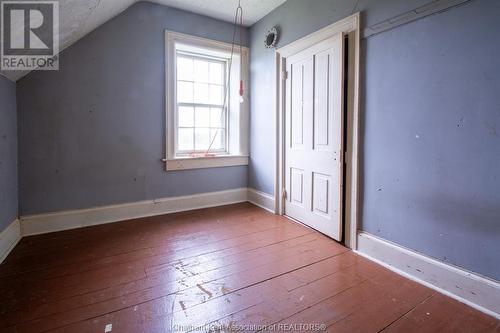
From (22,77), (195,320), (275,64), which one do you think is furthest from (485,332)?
(22,77)

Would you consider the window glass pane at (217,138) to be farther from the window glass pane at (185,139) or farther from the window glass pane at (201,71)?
the window glass pane at (201,71)

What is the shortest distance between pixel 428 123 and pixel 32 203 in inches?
146

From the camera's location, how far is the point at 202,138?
389 cm

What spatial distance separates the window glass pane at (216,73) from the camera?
3.90m

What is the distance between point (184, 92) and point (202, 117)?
42 cm

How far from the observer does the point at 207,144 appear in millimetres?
3941

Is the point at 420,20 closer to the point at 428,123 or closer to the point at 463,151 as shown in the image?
the point at 428,123

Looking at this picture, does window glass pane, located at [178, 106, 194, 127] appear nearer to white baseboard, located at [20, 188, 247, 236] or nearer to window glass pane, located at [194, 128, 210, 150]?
window glass pane, located at [194, 128, 210, 150]

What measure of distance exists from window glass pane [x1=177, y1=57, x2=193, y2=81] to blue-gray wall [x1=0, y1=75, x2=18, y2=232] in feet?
5.83

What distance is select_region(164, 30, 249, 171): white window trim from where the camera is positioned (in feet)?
11.3

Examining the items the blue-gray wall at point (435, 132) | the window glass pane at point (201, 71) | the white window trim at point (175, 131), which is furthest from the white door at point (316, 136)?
the window glass pane at point (201, 71)

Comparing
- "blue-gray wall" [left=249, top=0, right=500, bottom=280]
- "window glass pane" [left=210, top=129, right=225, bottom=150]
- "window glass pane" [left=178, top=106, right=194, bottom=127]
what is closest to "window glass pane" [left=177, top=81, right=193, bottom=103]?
"window glass pane" [left=178, top=106, right=194, bottom=127]

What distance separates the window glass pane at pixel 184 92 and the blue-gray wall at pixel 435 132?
2.06 metres

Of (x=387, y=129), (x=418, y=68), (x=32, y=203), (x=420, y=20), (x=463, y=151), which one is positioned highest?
(x=420, y=20)
